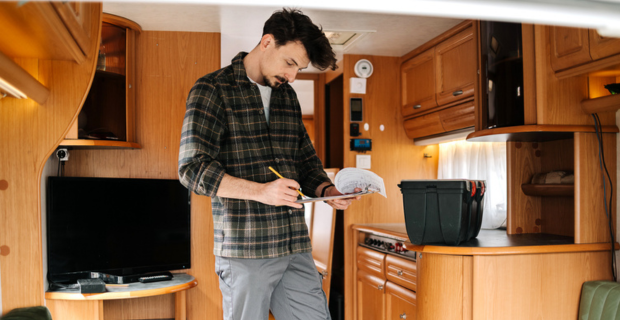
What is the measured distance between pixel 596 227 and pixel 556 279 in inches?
11.7

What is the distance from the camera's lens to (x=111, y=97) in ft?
9.88

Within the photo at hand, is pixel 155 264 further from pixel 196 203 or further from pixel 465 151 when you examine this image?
pixel 465 151

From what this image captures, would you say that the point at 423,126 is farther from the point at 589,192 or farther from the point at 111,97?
the point at 111,97

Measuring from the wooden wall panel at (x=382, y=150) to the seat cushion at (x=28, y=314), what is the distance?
2.77 m

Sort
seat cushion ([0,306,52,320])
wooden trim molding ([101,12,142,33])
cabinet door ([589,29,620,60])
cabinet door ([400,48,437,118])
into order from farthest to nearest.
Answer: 1. cabinet door ([400,48,437,118])
2. wooden trim molding ([101,12,142,33])
3. cabinet door ([589,29,620,60])
4. seat cushion ([0,306,52,320])

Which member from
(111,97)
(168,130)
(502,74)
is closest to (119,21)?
(111,97)

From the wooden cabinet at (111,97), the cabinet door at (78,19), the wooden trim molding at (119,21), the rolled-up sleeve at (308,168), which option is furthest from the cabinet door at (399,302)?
the wooden trim molding at (119,21)

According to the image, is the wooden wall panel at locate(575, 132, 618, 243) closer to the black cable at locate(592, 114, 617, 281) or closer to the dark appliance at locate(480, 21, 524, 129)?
the black cable at locate(592, 114, 617, 281)

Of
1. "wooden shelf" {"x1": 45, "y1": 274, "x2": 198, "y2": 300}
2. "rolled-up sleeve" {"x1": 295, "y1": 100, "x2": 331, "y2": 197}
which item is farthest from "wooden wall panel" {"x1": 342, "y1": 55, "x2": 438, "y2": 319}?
"rolled-up sleeve" {"x1": 295, "y1": 100, "x2": 331, "y2": 197}

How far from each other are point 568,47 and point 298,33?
3.94 ft

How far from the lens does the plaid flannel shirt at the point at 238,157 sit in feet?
5.08

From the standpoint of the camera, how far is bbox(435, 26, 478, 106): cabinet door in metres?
3.03

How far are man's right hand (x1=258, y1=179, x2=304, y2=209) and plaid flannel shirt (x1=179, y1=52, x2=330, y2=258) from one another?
145 mm

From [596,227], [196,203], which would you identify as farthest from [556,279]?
[196,203]
